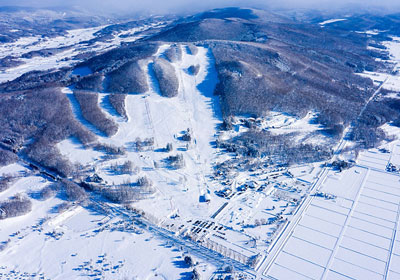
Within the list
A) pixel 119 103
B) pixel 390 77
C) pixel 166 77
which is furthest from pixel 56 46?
pixel 390 77

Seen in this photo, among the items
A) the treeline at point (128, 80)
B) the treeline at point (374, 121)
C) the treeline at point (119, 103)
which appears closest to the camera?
the treeline at point (374, 121)

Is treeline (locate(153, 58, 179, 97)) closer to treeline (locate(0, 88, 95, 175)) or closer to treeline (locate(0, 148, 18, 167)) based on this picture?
treeline (locate(0, 88, 95, 175))

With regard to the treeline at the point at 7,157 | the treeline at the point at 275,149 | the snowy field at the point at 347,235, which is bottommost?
the snowy field at the point at 347,235

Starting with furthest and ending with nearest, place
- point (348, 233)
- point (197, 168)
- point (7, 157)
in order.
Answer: point (7, 157) → point (197, 168) → point (348, 233)

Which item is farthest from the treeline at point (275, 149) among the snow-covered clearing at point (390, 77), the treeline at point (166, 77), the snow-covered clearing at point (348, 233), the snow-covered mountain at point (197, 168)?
the snow-covered clearing at point (390, 77)

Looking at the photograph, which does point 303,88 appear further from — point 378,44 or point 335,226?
point 378,44

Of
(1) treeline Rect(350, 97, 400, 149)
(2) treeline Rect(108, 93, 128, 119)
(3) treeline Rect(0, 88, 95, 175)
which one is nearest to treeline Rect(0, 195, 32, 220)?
(3) treeline Rect(0, 88, 95, 175)

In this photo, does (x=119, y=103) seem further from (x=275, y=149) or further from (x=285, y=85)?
(x=285, y=85)

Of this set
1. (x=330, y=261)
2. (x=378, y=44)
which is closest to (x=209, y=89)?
(x=330, y=261)

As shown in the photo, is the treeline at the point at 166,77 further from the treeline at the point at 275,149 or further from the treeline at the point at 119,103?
the treeline at the point at 275,149
